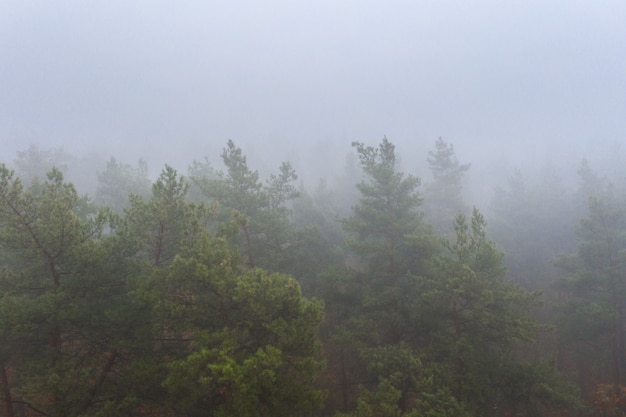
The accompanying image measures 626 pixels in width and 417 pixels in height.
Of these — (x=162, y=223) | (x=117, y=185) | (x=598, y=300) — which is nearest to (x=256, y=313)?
(x=162, y=223)

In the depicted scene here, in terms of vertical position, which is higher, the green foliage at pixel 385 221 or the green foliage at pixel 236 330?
the green foliage at pixel 385 221

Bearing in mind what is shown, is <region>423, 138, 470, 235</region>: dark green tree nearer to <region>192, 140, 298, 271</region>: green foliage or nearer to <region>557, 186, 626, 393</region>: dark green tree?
<region>557, 186, 626, 393</region>: dark green tree

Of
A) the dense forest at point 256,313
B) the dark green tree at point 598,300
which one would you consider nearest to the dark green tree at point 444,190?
the dark green tree at point 598,300

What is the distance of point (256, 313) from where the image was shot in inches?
358

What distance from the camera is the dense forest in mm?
8695

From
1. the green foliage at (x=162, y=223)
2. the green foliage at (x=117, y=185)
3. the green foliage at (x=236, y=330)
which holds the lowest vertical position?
the green foliage at (x=236, y=330)

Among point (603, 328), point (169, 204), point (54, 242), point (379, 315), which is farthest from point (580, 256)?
point (54, 242)

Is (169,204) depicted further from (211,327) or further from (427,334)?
(427,334)

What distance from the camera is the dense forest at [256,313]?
870 centimetres

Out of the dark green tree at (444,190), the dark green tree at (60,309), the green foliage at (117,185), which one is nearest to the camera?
the dark green tree at (60,309)

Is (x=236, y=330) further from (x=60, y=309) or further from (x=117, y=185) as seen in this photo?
(x=117, y=185)

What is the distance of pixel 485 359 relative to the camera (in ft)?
38.8

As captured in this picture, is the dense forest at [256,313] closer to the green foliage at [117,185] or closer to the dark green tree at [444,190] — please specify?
the green foliage at [117,185]

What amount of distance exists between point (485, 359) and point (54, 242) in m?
15.4
